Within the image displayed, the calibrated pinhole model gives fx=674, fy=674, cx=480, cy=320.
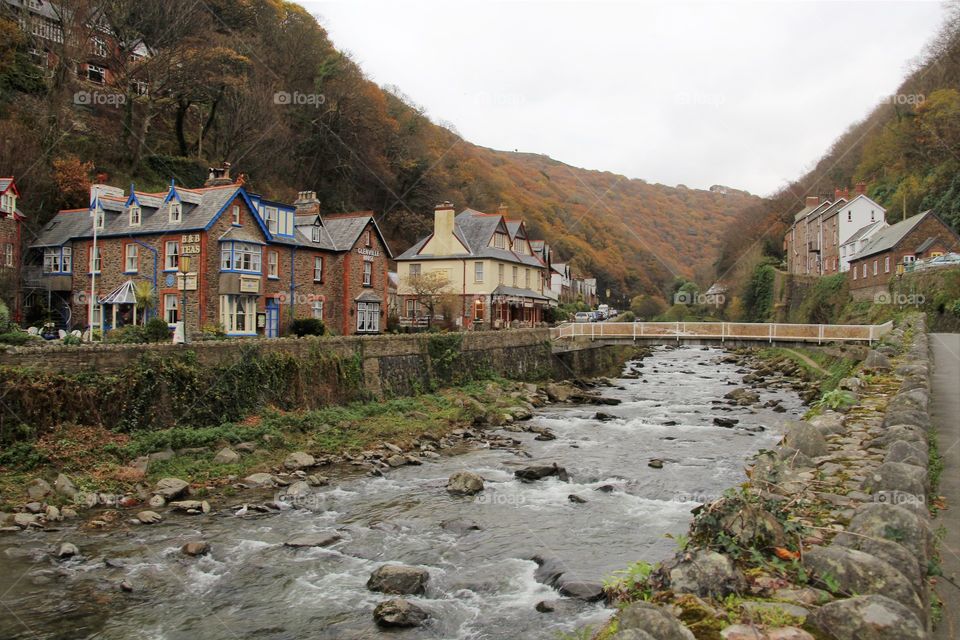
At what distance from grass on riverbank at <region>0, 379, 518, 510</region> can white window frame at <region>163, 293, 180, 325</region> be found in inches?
478

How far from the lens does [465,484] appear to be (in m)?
19.9

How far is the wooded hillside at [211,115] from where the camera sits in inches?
1800

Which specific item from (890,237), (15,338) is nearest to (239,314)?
(15,338)

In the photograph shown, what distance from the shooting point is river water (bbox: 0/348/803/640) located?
37.4 feet

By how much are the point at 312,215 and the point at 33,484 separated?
1050 inches

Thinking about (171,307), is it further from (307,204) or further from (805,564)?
(805,564)

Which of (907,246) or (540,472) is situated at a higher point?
(907,246)

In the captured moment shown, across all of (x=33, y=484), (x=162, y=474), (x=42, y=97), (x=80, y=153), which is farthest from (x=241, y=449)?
(x=42, y=97)

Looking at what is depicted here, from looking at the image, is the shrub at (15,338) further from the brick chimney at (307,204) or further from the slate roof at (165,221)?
the brick chimney at (307,204)

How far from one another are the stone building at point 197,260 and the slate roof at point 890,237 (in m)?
37.3

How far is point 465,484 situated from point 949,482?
41.8 ft

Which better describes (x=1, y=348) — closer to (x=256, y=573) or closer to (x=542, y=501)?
(x=256, y=573)

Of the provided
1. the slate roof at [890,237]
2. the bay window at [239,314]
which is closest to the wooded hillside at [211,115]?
the bay window at [239,314]

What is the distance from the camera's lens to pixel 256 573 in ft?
44.7
